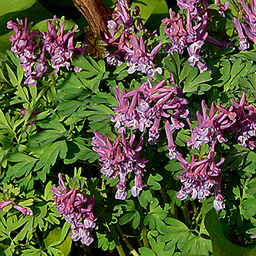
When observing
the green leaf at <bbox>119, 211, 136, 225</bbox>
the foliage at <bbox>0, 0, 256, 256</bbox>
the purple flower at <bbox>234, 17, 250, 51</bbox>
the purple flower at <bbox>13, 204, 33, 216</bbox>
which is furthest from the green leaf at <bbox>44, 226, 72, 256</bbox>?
the purple flower at <bbox>234, 17, 250, 51</bbox>

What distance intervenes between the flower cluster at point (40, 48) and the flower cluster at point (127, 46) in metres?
0.15

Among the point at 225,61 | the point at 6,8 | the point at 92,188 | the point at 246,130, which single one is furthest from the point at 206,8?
the point at 6,8

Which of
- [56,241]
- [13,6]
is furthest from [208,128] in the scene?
[13,6]

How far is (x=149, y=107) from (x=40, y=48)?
0.52 m

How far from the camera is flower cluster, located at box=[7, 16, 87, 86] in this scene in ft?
4.09

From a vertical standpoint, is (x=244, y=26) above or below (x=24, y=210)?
above

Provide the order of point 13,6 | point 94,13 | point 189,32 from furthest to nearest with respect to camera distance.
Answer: point 13,6
point 94,13
point 189,32

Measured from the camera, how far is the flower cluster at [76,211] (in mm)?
1125

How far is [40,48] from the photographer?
132 centimetres

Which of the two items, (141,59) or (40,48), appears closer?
(141,59)

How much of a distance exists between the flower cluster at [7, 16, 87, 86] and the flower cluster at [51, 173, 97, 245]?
0.43 metres

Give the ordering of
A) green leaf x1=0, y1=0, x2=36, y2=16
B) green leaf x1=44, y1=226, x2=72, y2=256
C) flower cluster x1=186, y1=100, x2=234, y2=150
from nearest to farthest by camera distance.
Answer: flower cluster x1=186, y1=100, x2=234, y2=150 < green leaf x1=44, y1=226, x2=72, y2=256 < green leaf x1=0, y1=0, x2=36, y2=16

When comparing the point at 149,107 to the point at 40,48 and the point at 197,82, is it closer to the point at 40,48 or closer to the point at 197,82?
the point at 197,82

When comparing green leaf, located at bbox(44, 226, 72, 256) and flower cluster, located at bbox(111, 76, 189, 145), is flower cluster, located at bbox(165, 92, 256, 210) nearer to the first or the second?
flower cluster, located at bbox(111, 76, 189, 145)
